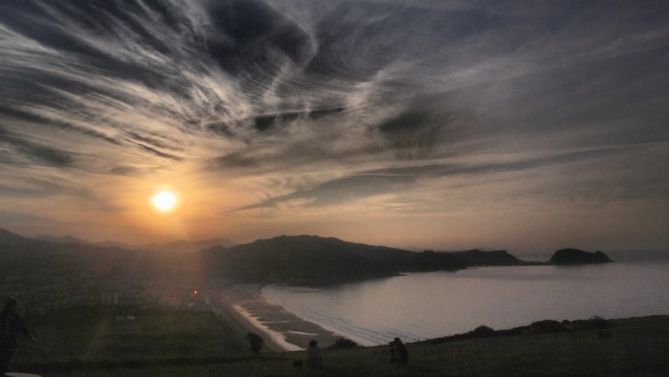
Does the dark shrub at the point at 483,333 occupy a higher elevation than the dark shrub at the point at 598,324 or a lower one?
lower

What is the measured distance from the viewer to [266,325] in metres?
82.0

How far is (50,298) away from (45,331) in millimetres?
46533

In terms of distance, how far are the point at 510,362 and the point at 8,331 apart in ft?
69.9

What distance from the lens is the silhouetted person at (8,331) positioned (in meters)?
14.1

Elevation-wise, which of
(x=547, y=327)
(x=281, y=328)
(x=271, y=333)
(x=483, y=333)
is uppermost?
(x=547, y=327)

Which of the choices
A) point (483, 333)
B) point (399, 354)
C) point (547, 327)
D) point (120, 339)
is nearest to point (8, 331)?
point (399, 354)

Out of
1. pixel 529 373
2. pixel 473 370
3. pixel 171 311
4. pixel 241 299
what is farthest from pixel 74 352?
pixel 241 299

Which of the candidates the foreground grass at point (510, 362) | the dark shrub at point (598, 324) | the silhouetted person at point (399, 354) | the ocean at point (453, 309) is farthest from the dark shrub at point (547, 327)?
the ocean at point (453, 309)

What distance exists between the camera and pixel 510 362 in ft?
77.0

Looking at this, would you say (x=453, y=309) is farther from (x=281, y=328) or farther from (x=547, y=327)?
(x=547, y=327)

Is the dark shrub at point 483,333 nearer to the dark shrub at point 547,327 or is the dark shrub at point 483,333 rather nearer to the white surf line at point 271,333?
the dark shrub at point 547,327

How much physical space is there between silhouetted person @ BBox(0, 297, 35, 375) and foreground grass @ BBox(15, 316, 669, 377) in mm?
10340

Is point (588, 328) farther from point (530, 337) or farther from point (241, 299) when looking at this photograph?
point (241, 299)

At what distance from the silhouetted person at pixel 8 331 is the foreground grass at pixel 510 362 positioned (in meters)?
10.3
